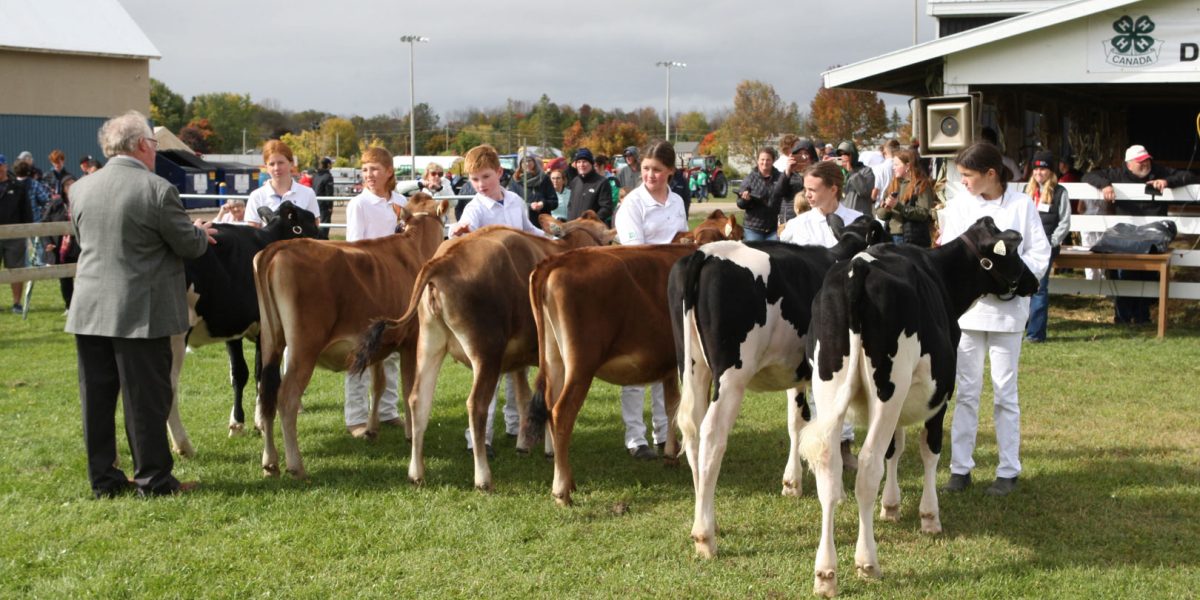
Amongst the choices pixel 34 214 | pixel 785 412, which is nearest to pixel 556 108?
pixel 34 214

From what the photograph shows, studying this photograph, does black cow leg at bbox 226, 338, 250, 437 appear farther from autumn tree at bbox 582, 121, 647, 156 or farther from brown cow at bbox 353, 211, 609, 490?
autumn tree at bbox 582, 121, 647, 156

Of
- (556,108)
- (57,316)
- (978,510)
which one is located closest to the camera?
(978,510)

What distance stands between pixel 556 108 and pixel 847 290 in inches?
3997

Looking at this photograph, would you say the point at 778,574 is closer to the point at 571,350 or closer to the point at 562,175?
the point at 571,350

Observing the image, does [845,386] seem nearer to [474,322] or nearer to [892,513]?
[892,513]

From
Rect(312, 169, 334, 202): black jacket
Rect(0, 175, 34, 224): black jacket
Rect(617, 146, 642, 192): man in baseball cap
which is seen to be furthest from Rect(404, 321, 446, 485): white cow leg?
Rect(312, 169, 334, 202): black jacket

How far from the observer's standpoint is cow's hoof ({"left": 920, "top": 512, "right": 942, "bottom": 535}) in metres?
6.11

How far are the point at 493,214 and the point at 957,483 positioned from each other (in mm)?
3713

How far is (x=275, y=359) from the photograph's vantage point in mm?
7340

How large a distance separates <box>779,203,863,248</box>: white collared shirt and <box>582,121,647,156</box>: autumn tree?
5362cm

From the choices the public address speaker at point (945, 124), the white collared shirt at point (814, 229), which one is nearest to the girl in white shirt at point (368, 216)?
the white collared shirt at point (814, 229)

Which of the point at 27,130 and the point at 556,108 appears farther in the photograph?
the point at 556,108

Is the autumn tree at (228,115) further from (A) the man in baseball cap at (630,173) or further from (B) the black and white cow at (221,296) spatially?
(B) the black and white cow at (221,296)

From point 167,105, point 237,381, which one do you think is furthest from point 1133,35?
point 167,105
